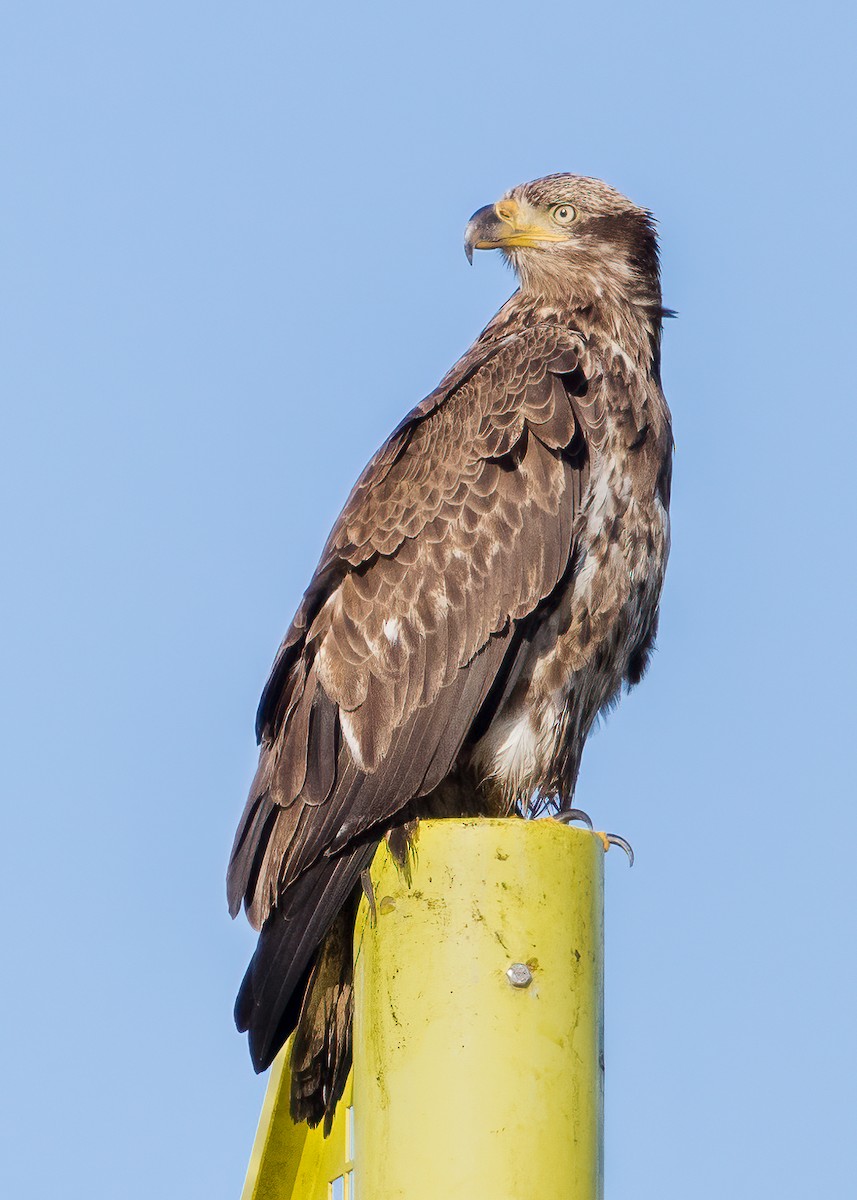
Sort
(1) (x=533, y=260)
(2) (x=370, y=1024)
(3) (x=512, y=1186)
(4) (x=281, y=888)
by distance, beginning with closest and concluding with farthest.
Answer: (3) (x=512, y=1186) < (2) (x=370, y=1024) < (4) (x=281, y=888) < (1) (x=533, y=260)

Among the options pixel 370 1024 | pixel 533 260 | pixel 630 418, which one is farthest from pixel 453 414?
pixel 370 1024

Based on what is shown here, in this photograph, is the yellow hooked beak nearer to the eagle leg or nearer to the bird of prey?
the bird of prey

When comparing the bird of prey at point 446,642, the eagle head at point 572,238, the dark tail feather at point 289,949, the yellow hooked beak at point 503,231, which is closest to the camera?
the dark tail feather at point 289,949

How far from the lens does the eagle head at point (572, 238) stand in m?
→ 7.06

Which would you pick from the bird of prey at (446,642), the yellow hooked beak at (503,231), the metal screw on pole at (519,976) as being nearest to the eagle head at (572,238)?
the yellow hooked beak at (503,231)

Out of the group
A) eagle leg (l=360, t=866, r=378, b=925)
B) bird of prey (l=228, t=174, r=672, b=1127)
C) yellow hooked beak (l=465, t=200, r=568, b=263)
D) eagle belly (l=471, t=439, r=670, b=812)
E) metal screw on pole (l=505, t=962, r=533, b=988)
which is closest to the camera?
metal screw on pole (l=505, t=962, r=533, b=988)

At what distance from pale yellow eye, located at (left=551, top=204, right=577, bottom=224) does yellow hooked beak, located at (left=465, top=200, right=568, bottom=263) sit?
7cm

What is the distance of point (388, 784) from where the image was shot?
5902 mm

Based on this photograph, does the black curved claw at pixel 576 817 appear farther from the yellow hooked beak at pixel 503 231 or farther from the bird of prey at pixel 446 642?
the yellow hooked beak at pixel 503 231

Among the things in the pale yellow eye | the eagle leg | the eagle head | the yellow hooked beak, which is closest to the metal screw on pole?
the eagle leg

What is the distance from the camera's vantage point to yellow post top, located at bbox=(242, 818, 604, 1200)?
14.9 feet

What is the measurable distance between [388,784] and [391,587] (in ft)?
2.52

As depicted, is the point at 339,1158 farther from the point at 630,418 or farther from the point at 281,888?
the point at 630,418

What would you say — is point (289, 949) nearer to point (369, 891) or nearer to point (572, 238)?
point (369, 891)
